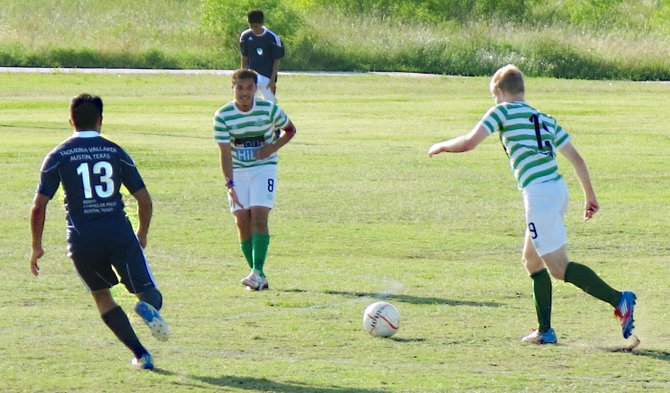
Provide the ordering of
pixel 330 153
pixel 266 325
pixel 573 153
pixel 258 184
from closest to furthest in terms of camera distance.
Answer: pixel 573 153 → pixel 266 325 → pixel 258 184 → pixel 330 153

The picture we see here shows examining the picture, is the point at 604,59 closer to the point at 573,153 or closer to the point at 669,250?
the point at 669,250

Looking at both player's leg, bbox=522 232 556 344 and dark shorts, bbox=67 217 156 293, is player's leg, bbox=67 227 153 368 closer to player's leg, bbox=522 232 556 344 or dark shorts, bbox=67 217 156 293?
dark shorts, bbox=67 217 156 293

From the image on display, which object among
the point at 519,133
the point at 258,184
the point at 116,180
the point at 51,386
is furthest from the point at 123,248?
the point at 258,184

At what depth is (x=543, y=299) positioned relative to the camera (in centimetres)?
954

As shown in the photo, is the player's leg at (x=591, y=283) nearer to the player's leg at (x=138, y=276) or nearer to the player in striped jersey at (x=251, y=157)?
the player's leg at (x=138, y=276)

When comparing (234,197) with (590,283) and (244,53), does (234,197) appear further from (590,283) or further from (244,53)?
(244,53)

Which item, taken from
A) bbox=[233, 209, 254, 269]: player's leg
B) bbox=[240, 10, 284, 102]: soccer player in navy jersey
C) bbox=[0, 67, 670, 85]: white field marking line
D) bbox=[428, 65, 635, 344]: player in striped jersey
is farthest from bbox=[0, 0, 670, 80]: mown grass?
bbox=[428, 65, 635, 344]: player in striped jersey

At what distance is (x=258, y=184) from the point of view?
475 inches

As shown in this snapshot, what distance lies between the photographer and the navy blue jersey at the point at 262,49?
21500 mm

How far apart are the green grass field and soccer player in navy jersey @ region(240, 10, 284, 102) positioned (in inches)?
53.1

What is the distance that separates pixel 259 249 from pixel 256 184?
0.57 meters

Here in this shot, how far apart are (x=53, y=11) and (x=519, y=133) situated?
56.6 meters

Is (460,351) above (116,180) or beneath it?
beneath

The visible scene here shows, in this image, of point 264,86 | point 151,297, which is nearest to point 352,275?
point 151,297
